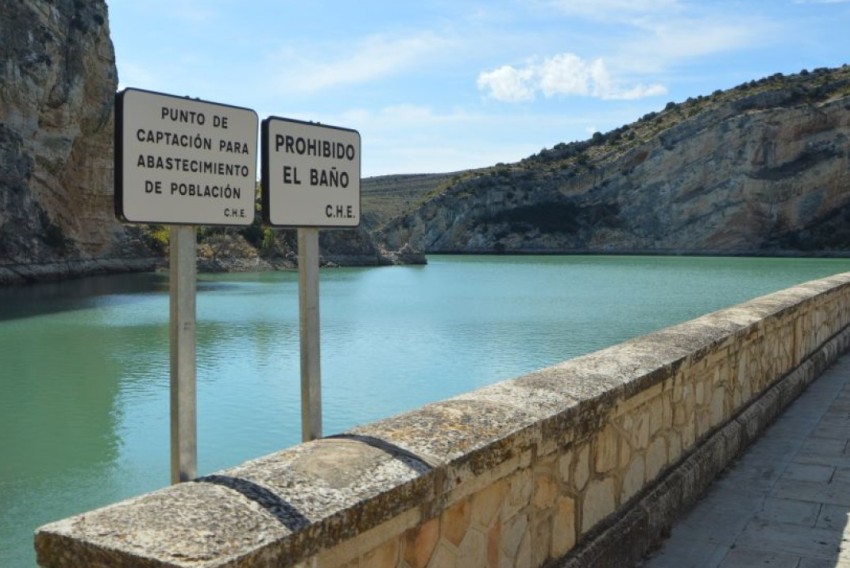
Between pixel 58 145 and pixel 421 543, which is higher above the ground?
→ pixel 58 145

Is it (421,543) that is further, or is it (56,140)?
(56,140)

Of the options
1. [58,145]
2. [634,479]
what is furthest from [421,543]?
[58,145]

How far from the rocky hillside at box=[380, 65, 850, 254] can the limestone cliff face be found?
2305 inches

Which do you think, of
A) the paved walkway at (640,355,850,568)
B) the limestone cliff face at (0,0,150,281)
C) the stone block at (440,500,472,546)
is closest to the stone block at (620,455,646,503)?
the paved walkway at (640,355,850,568)

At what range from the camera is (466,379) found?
1611 cm

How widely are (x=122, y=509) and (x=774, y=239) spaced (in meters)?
90.4

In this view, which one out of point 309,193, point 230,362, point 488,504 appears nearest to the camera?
point 488,504

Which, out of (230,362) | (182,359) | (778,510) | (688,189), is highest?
(688,189)

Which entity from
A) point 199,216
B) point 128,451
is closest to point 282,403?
point 128,451

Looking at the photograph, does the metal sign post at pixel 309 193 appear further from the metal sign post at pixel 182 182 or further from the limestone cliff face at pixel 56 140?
the limestone cliff face at pixel 56 140

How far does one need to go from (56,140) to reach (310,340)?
4306 centimetres

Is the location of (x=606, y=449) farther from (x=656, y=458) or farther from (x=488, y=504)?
(x=488, y=504)

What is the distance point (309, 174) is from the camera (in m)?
3.16

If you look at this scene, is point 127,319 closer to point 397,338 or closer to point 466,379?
point 397,338
